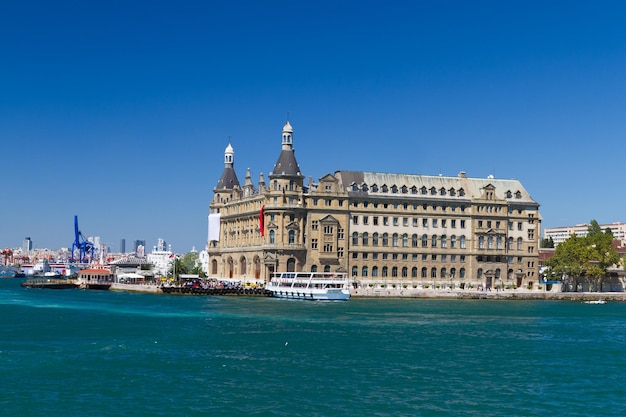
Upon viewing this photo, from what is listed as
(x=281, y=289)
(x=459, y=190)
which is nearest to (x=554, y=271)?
(x=459, y=190)

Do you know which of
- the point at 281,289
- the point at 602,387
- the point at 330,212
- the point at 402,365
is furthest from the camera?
the point at 330,212

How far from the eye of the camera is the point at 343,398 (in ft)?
154

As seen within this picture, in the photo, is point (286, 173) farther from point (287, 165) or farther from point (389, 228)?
point (389, 228)

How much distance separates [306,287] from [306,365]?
259 feet

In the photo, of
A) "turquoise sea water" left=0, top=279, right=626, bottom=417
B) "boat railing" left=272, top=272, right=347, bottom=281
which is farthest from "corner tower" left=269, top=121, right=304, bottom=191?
"turquoise sea water" left=0, top=279, right=626, bottom=417

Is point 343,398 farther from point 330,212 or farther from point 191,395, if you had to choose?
point 330,212

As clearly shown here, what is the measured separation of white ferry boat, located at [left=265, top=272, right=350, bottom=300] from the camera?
133 m

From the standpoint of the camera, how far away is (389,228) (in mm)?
157500

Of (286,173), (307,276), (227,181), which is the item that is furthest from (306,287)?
(227,181)

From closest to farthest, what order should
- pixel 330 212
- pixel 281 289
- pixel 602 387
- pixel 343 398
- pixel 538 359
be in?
pixel 343 398
pixel 602 387
pixel 538 359
pixel 281 289
pixel 330 212

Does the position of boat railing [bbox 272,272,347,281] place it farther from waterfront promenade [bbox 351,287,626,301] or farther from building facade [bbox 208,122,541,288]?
waterfront promenade [bbox 351,287,626,301]

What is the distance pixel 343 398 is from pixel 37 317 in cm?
5631

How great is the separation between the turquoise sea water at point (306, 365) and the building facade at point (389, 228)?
5333 centimetres

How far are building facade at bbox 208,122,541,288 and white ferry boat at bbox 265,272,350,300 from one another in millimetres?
7376
